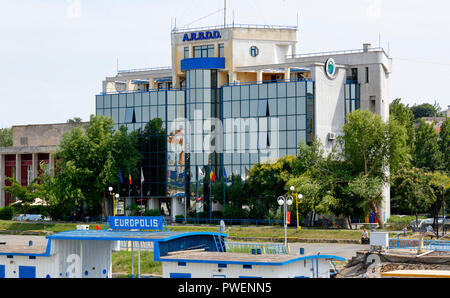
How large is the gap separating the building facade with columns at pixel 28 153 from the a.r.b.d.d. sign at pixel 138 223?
61.8 m

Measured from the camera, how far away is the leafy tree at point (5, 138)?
147m

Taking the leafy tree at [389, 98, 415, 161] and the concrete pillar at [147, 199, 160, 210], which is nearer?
the concrete pillar at [147, 199, 160, 210]

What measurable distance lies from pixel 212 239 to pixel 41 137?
72375 millimetres

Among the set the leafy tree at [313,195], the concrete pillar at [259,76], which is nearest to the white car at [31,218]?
the concrete pillar at [259,76]

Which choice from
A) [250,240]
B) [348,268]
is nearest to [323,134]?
[250,240]

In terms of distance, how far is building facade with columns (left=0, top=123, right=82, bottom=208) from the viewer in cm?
9600

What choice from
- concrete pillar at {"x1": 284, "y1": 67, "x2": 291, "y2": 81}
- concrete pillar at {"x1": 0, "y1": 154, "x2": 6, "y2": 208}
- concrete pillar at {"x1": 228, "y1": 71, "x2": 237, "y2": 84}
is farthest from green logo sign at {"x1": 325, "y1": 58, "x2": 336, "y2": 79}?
concrete pillar at {"x1": 0, "y1": 154, "x2": 6, "y2": 208}

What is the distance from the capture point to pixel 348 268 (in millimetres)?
41594

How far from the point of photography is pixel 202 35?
3125 inches

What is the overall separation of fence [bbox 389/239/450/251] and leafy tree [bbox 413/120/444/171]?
4167cm

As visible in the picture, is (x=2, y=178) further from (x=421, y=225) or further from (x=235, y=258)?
(x=235, y=258)

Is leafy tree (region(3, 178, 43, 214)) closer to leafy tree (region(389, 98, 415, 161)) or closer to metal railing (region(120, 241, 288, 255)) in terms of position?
metal railing (region(120, 241, 288, 255))

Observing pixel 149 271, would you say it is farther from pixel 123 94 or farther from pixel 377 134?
pixel 123 94

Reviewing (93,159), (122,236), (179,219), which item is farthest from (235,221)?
(122,236)
